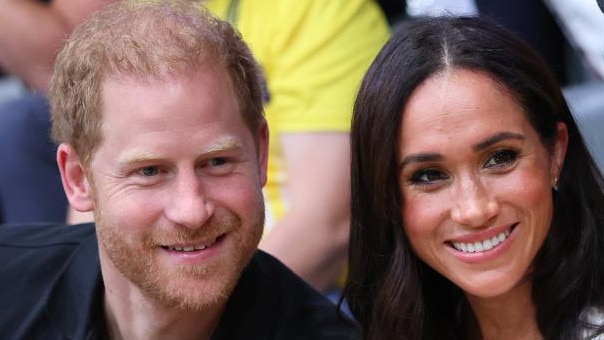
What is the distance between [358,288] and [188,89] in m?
0.61

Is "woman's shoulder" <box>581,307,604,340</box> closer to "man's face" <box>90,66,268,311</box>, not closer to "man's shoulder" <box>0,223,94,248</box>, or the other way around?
"man's face" <box>90,66,268,311</box>

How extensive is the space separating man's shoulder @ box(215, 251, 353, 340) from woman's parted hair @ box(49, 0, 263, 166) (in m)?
0.37

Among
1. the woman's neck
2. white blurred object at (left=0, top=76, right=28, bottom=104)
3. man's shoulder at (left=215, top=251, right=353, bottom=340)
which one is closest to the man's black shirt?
man's shoulder at (left=215, top=251, right=353, bottom=340)

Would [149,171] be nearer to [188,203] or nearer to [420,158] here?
[188,203]

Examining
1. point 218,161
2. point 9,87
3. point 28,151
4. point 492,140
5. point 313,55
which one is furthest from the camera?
point 9,87

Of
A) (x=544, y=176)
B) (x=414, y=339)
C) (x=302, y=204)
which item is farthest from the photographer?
(x=302, y=204)

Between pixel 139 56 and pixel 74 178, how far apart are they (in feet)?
1.16

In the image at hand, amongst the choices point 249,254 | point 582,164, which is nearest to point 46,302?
point 249,254

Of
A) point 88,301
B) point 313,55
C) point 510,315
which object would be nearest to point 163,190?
point 88,301

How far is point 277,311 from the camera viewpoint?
117 inches

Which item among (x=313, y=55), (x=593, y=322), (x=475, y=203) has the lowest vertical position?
(x=593, y=322)

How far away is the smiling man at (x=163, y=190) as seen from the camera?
108 inches

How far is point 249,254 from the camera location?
2.82 metres

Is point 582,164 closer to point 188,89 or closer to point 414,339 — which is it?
point 414,339
